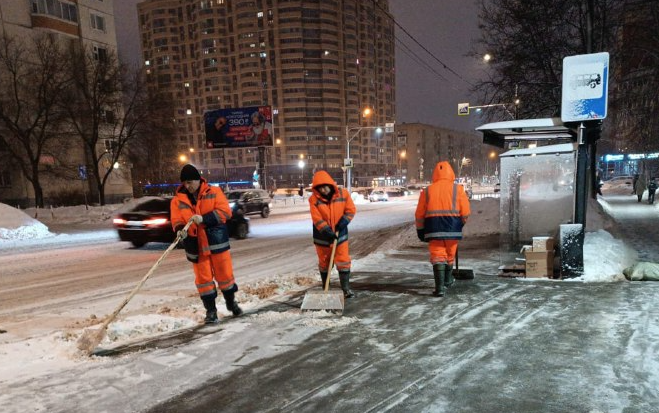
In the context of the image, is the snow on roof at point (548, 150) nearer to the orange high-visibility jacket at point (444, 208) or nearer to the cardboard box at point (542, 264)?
the cardboard box at point (542, 264)

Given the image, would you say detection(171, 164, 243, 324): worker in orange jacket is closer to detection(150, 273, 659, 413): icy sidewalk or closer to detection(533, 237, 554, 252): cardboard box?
detection(150, 273, 659, 413): icy sidewalk

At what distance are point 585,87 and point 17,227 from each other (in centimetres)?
2066

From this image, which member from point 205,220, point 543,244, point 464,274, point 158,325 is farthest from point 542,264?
point 158,325

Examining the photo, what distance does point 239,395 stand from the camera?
10.6 feet

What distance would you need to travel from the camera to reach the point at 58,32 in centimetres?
3475

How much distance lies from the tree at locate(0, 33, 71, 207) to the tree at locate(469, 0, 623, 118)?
93.8 feet

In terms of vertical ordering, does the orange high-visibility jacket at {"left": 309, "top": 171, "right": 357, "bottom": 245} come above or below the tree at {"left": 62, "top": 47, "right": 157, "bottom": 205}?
below

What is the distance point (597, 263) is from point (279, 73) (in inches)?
4260

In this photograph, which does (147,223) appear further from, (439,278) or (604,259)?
(604,259)

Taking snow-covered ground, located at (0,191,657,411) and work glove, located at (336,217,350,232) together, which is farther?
work glove, located at (336,217,350,232)

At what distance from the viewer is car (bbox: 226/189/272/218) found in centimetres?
2255

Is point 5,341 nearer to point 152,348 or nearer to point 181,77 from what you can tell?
point 152,348

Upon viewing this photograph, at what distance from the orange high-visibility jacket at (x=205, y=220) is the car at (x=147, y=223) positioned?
7591 mm

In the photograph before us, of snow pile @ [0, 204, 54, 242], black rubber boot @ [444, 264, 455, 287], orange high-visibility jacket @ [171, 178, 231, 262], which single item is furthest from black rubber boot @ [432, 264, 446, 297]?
snow pile @ [0, 204, 54, 242]
